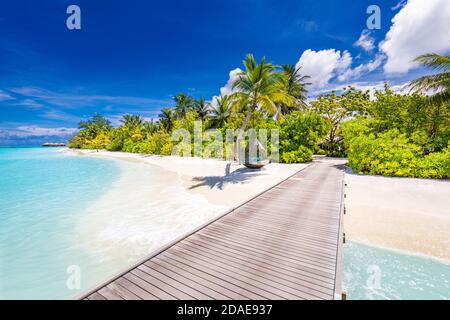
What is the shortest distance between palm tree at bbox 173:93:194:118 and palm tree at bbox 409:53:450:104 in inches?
1170

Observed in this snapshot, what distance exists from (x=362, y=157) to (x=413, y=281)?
36.1ft

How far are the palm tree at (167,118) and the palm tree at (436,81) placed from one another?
109 feet

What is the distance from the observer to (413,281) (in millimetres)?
4156

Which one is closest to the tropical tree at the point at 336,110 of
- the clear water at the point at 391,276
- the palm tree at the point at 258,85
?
the palm tree at the point at 258,85

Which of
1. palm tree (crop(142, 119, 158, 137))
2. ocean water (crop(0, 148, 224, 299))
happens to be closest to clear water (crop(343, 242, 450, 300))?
ocean water (crop(0, 148, 224, 299))

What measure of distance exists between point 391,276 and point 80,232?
881 cm

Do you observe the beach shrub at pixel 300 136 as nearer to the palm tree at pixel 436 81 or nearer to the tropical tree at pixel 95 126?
the palm tree at pixel 436 81

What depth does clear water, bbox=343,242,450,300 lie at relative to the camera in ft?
12.6

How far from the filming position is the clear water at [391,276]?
3827mm

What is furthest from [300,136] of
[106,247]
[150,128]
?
[150,128]

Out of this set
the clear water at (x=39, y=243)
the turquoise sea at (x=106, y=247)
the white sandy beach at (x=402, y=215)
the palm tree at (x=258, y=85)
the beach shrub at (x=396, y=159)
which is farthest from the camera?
the palm tree at (x=258, y=85)

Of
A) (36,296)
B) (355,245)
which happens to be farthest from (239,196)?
(36,296)

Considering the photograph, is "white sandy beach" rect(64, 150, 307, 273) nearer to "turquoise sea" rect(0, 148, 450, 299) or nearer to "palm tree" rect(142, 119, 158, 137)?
"turquoise sea" rect(0, 148, 450, 299)

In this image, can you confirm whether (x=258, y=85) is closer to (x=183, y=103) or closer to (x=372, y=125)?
(x=372, y=125)
